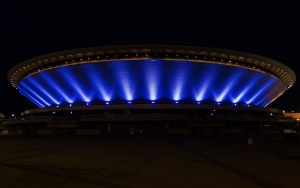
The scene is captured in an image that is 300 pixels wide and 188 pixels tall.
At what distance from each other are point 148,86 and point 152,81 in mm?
1137

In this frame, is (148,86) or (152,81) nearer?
(152,81)

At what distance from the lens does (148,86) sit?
2482 inches

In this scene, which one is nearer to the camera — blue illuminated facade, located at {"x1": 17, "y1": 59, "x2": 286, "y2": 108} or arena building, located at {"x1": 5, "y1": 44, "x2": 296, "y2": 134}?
arena building, located at {"x1": 5, "y1": 44, "x2": 296, "y2": 134}

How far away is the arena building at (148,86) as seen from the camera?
186ft

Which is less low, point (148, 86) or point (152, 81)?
point (152, 81)

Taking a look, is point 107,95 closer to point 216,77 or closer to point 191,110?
point 191,110

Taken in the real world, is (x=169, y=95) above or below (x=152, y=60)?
below

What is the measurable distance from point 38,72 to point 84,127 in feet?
54.7

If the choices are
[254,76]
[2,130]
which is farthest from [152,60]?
[2,130]

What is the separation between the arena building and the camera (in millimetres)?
56812

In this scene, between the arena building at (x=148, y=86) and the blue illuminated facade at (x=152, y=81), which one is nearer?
the arena building at (x=148, y=86)

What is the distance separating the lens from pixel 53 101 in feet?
235

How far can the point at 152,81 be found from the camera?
62.7m

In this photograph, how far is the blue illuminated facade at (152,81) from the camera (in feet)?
202
